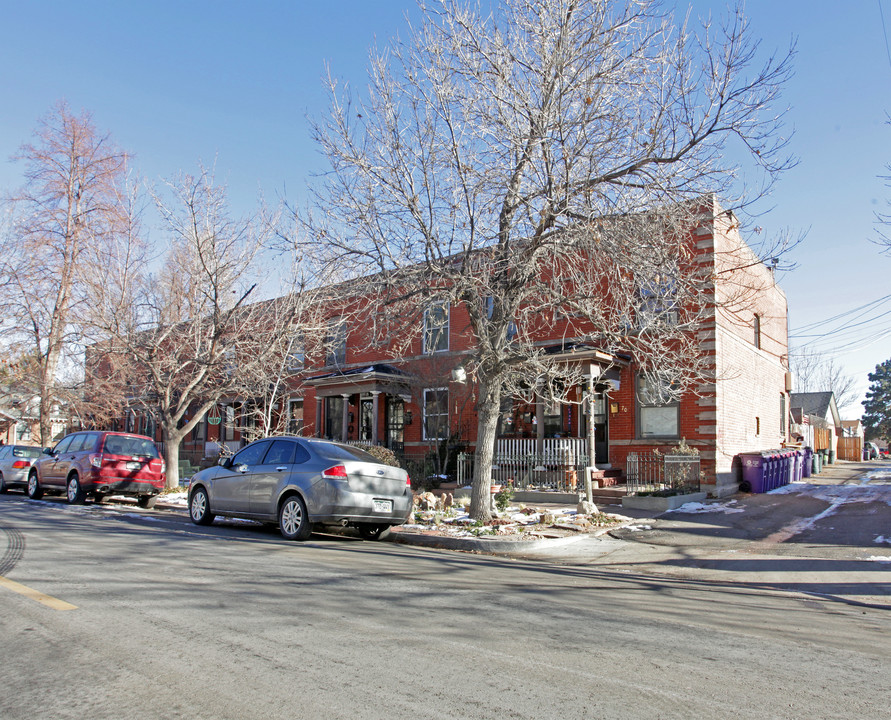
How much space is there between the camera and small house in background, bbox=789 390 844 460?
126ft

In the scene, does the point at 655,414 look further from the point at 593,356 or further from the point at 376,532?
the point at 376,532

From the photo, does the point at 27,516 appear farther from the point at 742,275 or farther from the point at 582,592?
the point at 742,275

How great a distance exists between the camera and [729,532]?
12055mm

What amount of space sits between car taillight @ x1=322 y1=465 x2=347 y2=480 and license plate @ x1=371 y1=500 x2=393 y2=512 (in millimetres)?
653

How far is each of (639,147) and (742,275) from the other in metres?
9.79

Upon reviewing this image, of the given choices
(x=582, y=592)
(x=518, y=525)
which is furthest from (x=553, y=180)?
(x=582, y=592)

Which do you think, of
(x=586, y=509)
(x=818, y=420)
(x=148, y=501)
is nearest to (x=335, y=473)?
(x=586, y=509)

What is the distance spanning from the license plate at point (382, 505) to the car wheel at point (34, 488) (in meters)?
10.9

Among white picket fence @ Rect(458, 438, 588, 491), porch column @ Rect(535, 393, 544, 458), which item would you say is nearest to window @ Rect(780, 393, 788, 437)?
white picket fence @ Rect(458, 438, 588, 491)

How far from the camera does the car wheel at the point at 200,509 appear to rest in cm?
1186

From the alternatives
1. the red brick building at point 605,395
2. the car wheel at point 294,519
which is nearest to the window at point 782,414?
the red brick building at point 605,395

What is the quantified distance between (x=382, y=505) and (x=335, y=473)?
940mm

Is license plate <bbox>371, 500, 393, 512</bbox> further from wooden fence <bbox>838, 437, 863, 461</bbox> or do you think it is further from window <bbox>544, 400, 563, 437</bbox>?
wooden fence <bbox>838, 437, 863, 461</bbox>

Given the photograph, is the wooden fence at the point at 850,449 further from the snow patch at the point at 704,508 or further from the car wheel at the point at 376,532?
the car wheel at the point at 376,532
